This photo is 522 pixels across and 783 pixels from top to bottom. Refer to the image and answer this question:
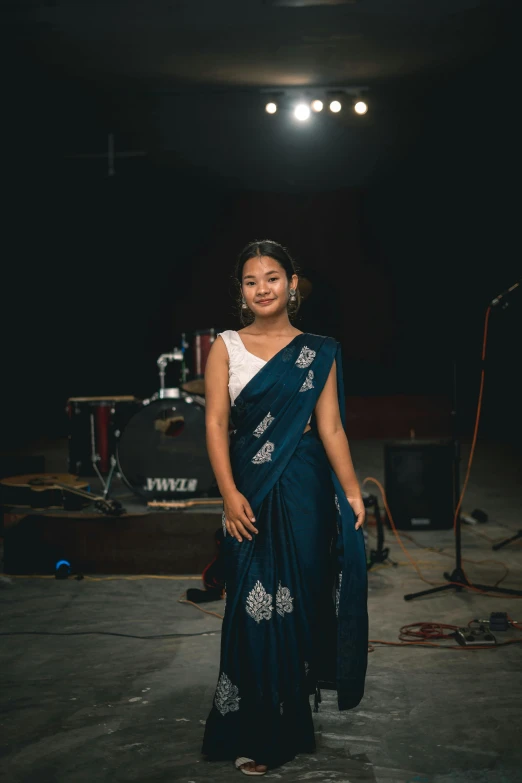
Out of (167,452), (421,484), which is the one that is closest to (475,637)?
(421,484)

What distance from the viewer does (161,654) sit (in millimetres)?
3254

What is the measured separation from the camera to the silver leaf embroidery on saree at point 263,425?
2221 millimetres

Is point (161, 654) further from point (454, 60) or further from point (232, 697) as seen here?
point (454, 60)

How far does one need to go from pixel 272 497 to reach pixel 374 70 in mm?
6396

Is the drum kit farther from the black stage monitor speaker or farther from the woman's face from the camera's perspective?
the woman's face

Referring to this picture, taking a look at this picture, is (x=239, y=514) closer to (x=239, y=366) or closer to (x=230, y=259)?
(x=239, y=366)

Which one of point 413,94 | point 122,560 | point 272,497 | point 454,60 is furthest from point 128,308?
point 272,497

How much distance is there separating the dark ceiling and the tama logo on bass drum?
3557 mm

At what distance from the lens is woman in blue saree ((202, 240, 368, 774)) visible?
7.29ft

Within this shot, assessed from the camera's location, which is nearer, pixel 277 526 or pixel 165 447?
pixel 277 526

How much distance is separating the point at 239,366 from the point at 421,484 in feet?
11.9

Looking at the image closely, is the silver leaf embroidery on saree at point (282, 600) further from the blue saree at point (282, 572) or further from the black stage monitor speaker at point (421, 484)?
the black stage monitor speaker at point (421, 484)

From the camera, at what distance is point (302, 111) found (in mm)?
8164

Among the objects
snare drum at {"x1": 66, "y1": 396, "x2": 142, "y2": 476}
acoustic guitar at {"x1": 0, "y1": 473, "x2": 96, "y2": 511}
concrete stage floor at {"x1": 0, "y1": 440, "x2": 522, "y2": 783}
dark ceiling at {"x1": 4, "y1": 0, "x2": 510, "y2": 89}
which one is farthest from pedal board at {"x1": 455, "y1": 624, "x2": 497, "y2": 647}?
dark ceiling at {"x1": 4, "y1": 0, "x2": 510, "y2": 89}
